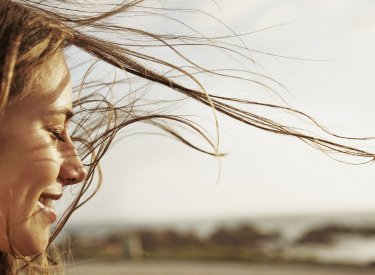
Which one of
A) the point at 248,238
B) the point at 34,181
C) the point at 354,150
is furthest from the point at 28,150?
the point at 248,238

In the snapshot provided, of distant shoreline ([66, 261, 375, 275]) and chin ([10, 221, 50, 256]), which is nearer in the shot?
chin ([10, 221, 50, 256])

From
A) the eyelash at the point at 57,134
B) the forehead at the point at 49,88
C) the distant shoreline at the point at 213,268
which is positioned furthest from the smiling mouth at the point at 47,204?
the distant shoreline at the point at 213,268

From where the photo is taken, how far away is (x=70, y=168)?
2736 millimetres

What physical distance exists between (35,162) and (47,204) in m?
0.20

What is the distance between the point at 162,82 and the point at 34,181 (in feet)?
3.76

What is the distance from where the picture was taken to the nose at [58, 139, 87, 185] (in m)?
2.73

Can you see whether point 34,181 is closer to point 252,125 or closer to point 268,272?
point 252,125

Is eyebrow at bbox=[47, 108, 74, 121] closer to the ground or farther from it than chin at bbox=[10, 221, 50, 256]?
farther from it

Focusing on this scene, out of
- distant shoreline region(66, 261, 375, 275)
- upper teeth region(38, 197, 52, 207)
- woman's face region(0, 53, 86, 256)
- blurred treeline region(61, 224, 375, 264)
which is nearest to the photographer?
woman's face region(0, 53, 86, 256)

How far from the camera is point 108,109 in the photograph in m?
3.87

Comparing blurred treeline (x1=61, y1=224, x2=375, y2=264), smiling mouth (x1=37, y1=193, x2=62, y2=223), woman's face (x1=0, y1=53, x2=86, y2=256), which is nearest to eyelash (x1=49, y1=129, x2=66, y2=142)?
woman's face (x1=0, y1=53, x2=86, y2=256)

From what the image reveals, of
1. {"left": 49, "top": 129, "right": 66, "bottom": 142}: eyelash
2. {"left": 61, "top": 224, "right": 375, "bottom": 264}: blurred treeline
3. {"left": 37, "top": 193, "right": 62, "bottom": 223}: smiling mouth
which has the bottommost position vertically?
{"left": 37, "top": 193, "right": 62, "bottom": 223}: smiling mouth

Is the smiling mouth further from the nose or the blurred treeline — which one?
the blurred treeline

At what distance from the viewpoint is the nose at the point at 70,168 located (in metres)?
2.73
